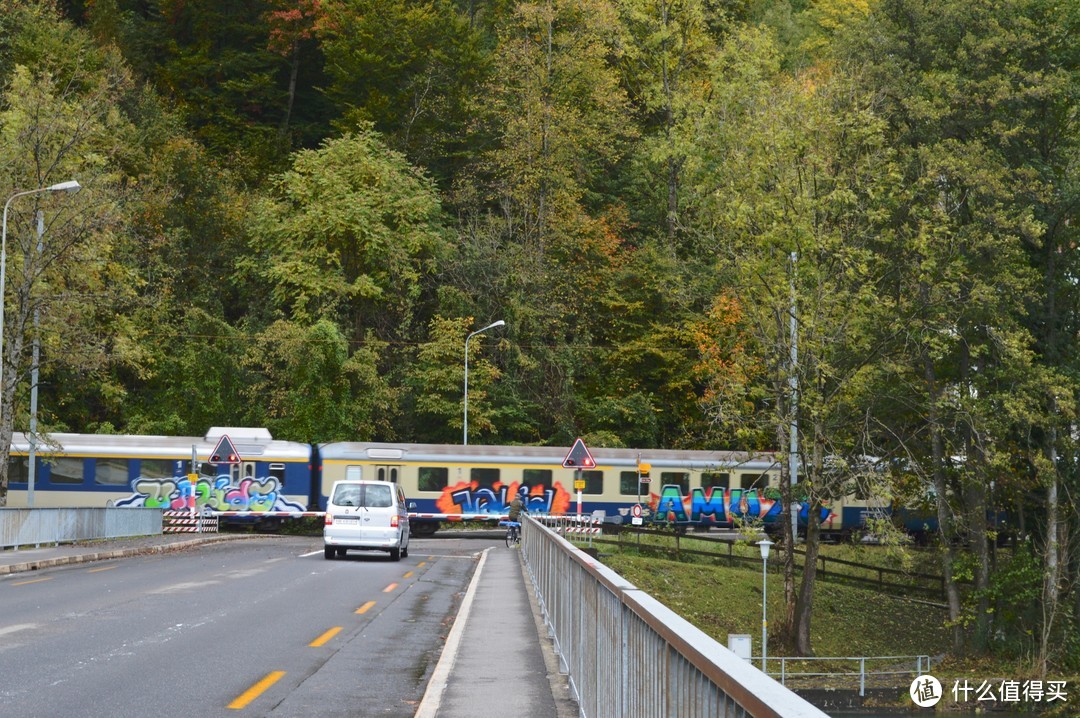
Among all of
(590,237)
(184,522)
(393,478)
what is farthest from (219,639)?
(590,237)

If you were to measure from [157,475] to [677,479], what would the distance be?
1881cm

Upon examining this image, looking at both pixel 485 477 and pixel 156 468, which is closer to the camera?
pixel 156 468

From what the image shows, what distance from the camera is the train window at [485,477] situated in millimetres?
47156

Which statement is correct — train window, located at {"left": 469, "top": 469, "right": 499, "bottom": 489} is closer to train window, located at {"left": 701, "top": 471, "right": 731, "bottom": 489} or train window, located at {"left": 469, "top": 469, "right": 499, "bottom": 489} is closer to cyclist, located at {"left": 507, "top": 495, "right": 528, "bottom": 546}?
train window, located at {"left": 701, "top": 471, "right": 731, "bottom": 489}

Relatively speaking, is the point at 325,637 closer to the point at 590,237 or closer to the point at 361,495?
the point at 361,495

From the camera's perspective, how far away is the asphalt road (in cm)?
1033

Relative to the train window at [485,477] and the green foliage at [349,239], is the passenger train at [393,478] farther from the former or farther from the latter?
the green foliage at [349,239]

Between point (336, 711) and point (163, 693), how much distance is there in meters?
1.58

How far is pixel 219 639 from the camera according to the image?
14242mm

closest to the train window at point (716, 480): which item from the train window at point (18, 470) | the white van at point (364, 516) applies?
the white van at point (364, 516)

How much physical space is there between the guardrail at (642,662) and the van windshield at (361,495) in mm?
15977

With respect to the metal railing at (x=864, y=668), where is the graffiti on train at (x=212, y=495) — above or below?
above

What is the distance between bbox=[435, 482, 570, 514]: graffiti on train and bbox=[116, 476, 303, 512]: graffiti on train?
543 cm

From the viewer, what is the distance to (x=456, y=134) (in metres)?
66.9
